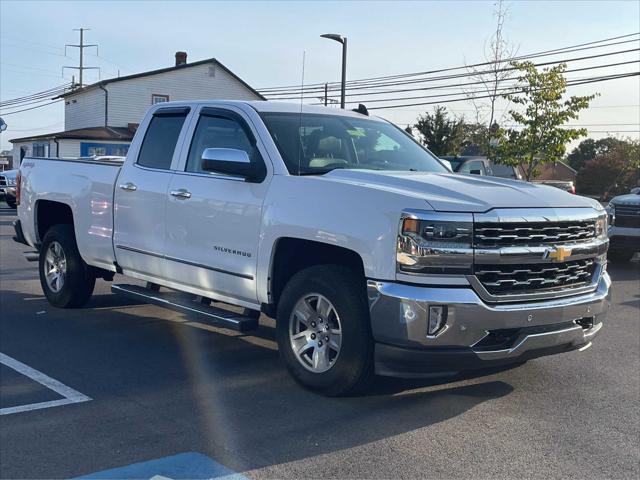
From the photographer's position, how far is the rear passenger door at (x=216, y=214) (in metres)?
5.61

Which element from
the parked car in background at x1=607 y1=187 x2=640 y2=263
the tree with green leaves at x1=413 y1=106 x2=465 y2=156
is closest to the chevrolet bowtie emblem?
the parked car in background at x1=607 y1=187 x2=640 y2=263

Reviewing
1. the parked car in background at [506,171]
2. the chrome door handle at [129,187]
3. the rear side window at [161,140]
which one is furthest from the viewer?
the parked car in background at [506,171]

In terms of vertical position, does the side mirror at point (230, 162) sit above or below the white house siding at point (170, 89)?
below

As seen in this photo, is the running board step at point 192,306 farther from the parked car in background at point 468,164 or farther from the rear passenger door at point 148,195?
the parked car in background at point 468,164

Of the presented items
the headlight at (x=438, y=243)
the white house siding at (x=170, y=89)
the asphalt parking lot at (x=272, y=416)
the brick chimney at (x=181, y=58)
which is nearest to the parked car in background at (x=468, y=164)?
the asphalt parking lot at (x=272, y=416)

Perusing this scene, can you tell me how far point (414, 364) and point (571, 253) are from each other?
1315 mm

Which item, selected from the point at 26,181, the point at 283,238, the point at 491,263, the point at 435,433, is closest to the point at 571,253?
the point at 491,263

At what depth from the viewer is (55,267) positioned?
26.8 ft

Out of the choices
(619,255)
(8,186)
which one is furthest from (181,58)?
(619,255)

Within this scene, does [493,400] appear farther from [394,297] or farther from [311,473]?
[311,473]

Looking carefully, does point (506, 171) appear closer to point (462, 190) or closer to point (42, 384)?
point (462, 190)

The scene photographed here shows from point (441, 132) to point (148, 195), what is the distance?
34049mm

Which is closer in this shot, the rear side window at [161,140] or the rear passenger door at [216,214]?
the rear passenger door at [216,214]

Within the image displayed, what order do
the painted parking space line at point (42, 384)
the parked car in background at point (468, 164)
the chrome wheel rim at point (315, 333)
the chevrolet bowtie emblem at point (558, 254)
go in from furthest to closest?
1. the parked car in background at point (468, 164)
2. the chrome wheel rim at point (315, 333)
3. the painted parking space line at point (42, 384)
4. the chevrolet bowtie emblem at point (558, 254)
